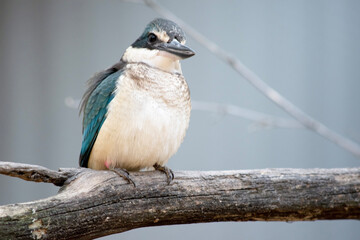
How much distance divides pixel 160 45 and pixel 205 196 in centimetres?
57

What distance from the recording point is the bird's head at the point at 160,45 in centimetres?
175

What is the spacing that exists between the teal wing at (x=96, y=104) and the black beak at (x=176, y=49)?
0.59 ft

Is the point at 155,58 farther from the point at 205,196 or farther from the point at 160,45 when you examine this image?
the point at 205,196

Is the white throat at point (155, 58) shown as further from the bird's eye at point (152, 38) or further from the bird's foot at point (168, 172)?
the bird's foot at point (168, 172)

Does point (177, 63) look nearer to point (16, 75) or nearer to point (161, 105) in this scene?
point (161, 105)

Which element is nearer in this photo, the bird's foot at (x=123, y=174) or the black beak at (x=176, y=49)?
the bird's foot at (x=123, y=174)

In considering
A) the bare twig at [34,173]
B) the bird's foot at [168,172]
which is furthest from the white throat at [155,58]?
the bare twig at [34,173]

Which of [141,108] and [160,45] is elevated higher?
[160,45]

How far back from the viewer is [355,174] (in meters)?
1.60

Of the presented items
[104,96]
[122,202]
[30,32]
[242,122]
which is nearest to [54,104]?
[30,32]

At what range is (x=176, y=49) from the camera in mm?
1711

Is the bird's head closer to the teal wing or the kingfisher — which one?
the kingfisher

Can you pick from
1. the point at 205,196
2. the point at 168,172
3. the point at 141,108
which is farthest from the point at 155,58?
the point at 205,196

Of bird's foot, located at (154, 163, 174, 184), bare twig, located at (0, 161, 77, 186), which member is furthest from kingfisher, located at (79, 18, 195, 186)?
bare twig, located at (0, 161, 77, 186)
